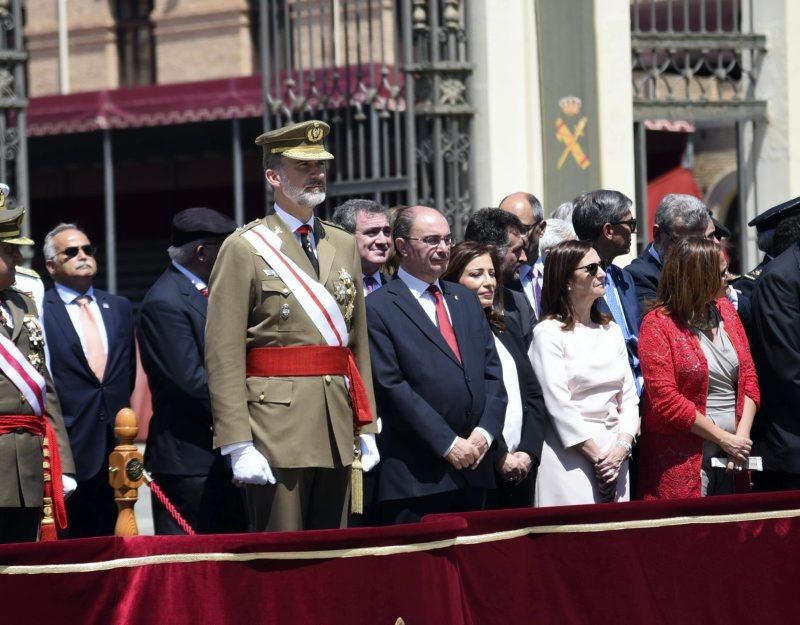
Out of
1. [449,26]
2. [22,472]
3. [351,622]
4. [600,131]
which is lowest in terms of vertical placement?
[351,622]

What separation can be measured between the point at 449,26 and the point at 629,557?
581 centimetres

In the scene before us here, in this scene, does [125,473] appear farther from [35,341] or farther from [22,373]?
[35,341]

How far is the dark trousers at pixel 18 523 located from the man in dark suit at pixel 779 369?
302cm

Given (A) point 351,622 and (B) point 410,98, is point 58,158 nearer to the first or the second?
(B) point 410,98

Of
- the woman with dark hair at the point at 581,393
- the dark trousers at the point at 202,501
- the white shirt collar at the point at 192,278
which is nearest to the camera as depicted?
the woman with dark hair at the point at 581,393

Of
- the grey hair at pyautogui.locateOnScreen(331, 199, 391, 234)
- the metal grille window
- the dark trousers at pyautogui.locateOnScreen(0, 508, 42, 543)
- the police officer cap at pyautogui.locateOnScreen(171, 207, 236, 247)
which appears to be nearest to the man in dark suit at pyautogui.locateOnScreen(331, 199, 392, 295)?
the grey hair at pyautogui.locateOnScreen(331, 199, 391, 234)

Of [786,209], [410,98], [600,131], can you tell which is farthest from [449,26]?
[786,209]

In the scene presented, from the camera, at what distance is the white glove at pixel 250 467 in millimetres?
5453

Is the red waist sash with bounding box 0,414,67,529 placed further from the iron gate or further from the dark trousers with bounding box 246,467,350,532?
the iron gate

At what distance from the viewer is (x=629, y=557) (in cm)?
557

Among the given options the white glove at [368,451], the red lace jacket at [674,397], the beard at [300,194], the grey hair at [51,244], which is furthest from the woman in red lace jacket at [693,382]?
the grey hair at [51,244]

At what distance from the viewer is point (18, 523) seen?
588cm

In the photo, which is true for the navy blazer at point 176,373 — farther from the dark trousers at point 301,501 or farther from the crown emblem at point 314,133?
the crown emblem at point 314,133

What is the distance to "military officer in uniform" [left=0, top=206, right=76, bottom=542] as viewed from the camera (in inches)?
226
